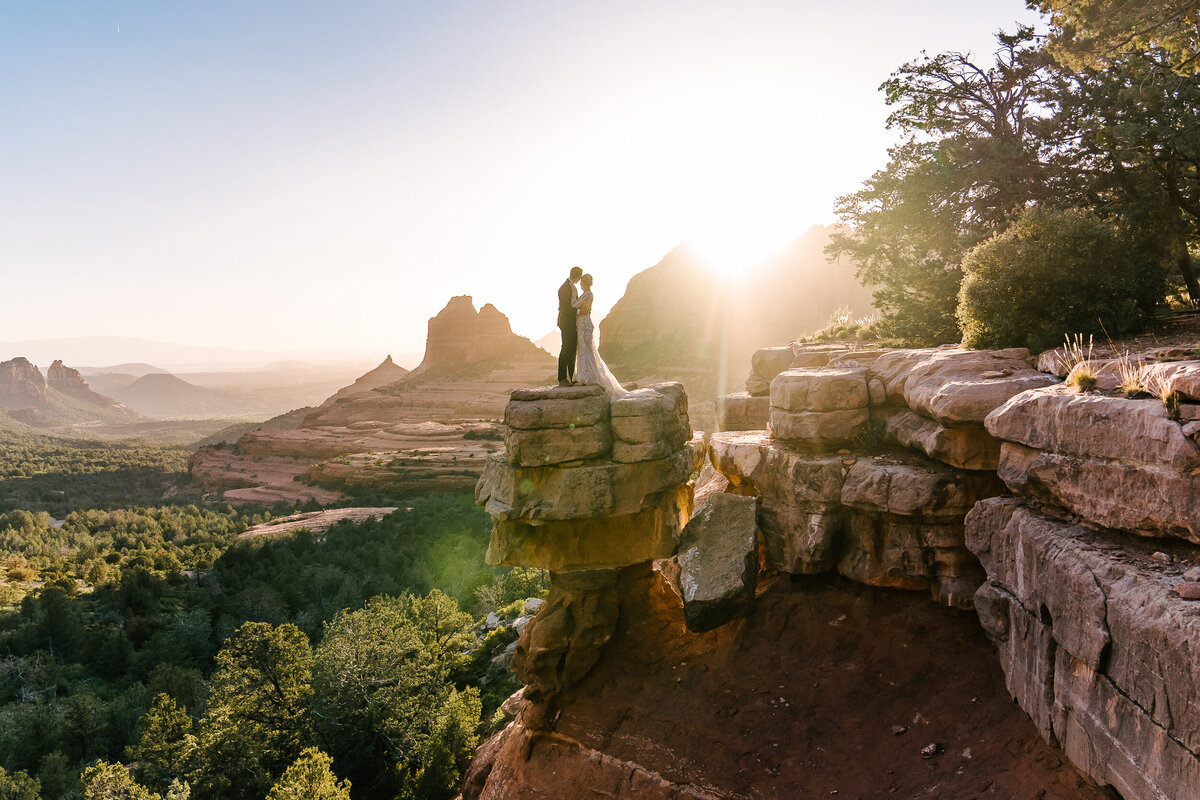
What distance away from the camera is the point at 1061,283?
31.9 ft

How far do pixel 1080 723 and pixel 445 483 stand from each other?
40.6m

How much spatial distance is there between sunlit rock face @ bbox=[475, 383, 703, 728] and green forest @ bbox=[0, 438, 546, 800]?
5380 millimetres

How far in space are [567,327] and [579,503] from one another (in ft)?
11.3

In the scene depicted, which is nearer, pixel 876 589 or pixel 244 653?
pixel 876 589

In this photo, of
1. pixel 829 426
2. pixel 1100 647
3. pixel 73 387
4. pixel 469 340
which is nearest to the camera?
pixel 1100 647

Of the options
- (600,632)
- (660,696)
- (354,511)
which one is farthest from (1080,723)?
(354,511)

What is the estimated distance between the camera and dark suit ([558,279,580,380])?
11.2m

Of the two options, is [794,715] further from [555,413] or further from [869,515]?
[555,413]

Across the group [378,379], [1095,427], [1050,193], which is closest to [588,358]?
[1095,427]

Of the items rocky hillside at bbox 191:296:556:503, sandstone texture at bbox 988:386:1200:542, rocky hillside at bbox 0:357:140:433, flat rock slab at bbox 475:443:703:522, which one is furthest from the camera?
rocky hillside at bbox 0:357:140:433

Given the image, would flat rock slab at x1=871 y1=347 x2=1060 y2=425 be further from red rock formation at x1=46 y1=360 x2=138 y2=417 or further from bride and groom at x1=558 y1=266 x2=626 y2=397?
red rock formation at x1=46 y1=360 x2=138 y2=417

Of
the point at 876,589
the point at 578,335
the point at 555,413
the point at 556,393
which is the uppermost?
the point at 578,335

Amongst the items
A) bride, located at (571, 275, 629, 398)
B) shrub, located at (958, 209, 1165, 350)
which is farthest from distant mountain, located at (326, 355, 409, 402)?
shrub, located at (958, 209, 1165, 350)

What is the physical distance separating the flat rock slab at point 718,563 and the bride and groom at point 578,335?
284 cm
